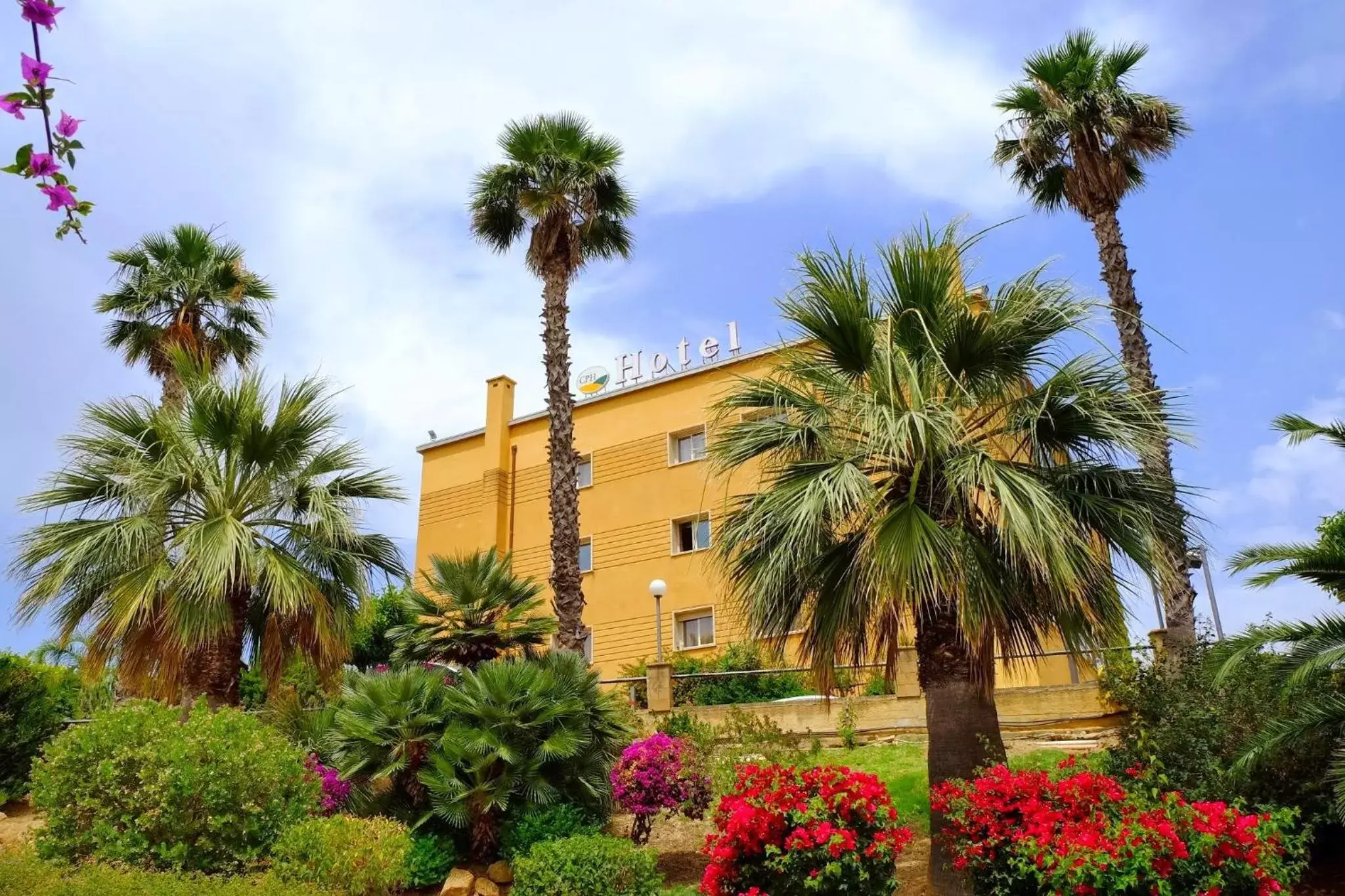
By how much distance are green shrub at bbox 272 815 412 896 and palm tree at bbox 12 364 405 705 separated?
3.76 metres

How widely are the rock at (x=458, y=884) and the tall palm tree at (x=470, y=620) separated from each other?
11.9 ft

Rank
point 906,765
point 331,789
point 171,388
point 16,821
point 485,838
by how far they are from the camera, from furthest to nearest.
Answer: point 171,388 → point 16,821 → point 906,765 → point 331,789 → point 485,838

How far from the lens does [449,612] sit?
15.7 m

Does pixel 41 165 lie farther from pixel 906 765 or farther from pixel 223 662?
pixel 906 765

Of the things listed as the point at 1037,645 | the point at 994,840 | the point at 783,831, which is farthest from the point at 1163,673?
the point at 783,831

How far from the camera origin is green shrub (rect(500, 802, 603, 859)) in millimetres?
11422

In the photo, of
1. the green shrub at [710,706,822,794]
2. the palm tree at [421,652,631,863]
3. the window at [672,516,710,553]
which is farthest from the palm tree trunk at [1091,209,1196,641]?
the window at [672,516,710,553]

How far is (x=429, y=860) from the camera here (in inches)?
457

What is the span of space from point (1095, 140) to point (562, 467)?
10.6 meters

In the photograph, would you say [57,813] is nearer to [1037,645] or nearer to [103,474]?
[103,474]

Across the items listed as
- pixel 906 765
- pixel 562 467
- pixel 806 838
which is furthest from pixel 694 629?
pixel 806 838

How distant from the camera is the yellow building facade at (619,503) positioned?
2786cm

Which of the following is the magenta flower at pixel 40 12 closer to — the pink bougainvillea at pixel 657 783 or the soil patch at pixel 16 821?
the pink bougainvillea at pixel 657 783

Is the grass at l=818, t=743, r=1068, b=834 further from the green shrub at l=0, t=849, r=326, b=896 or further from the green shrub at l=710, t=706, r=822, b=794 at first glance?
the green shrub at l=0, t=849, r=326, b=896
